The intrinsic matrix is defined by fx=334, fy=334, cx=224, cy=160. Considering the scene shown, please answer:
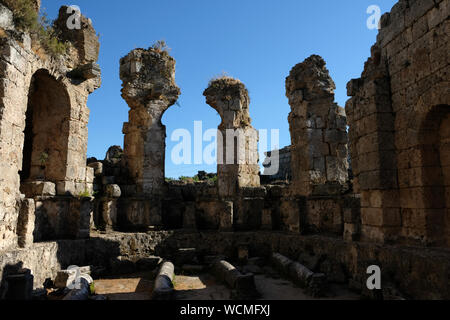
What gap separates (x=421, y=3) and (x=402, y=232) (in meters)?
4.19

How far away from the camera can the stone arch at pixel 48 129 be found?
8625 mm

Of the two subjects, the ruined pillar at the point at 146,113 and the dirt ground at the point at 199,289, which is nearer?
the dirt ground at the point at 199,289

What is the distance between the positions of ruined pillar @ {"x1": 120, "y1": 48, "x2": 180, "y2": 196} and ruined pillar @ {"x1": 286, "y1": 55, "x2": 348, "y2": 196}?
13.6 ft

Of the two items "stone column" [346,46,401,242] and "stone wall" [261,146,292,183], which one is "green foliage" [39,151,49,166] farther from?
"stone wall" [261,146,292,183]

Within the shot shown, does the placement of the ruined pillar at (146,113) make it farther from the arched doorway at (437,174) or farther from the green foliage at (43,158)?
the arched doorway at (437,174)

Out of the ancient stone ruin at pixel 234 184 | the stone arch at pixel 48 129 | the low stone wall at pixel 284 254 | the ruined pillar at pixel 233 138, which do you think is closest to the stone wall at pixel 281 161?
the ruined pillar at pixel 233 138

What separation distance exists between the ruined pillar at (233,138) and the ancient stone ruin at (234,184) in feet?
0.15

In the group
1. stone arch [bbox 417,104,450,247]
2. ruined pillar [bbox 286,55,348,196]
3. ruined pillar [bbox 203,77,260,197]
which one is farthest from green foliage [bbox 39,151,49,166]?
stone arch [bbox 417,104,450,247]

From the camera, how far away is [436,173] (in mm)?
5973

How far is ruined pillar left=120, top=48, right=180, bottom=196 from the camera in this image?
34.7 feet

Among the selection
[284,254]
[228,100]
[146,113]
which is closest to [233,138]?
[228,100]

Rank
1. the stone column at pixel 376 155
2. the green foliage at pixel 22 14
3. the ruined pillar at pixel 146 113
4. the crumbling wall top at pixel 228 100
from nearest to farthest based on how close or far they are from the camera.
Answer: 1. the stone column at pixel 376 155
2. the green foliage at pixel 22 14
3. the ruined pillar at pixel 146 113
4. the crumbling wall top at pixel 228 100

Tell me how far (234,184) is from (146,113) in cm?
364

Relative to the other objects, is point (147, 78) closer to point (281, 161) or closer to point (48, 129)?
point (48, 129)
